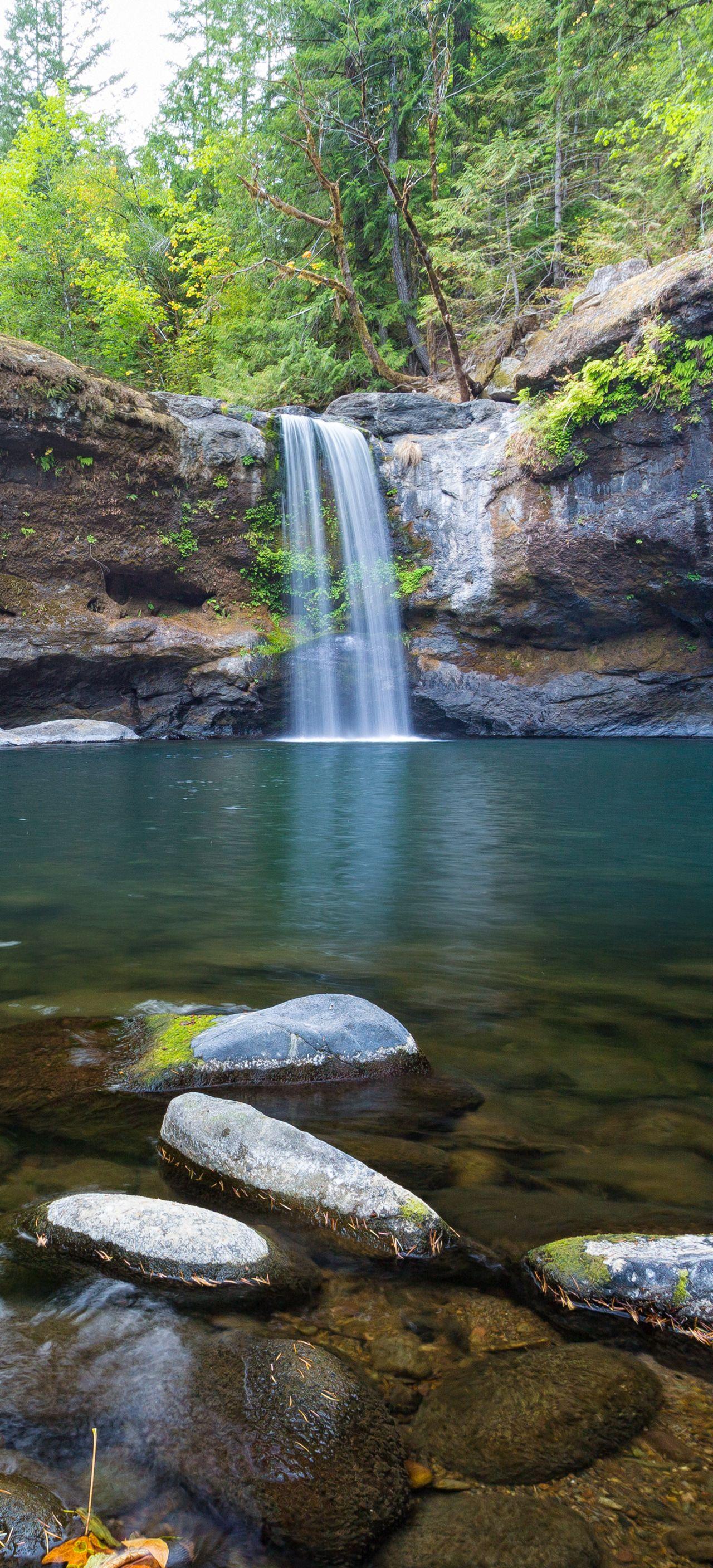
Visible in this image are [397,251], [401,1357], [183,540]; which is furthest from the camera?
[397,251]

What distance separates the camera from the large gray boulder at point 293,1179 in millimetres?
1974

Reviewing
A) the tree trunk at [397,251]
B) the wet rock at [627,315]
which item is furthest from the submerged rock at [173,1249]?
the tree trunk at [397,251]

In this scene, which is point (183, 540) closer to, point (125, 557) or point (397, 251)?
point (125, 557)

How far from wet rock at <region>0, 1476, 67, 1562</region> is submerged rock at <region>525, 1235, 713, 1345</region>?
3.47ft

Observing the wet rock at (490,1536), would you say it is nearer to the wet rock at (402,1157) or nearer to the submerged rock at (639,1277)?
the submerged rock at (639,1277)

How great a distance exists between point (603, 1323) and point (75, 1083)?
1842mm

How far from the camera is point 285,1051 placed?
2934 mm

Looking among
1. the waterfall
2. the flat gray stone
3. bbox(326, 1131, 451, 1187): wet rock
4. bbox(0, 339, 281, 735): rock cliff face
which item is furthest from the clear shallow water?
the waterfall

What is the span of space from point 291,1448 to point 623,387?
18.6 m

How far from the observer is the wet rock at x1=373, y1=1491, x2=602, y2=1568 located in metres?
1.21

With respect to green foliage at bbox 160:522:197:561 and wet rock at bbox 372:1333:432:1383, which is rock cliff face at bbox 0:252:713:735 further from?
wet rock at bbox 372:1333:432:1383

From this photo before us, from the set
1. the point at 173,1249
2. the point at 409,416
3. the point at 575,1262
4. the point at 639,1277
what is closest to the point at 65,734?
the point at 409,416

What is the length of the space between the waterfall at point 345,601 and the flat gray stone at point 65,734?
4.34 metres

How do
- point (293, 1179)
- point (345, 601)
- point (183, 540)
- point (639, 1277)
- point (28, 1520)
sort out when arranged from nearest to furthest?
1. point (28, 1520)
2. point (639, 1277)
3. point (293, 1179)
4. point (183, 540)
5. point (345, 601)
